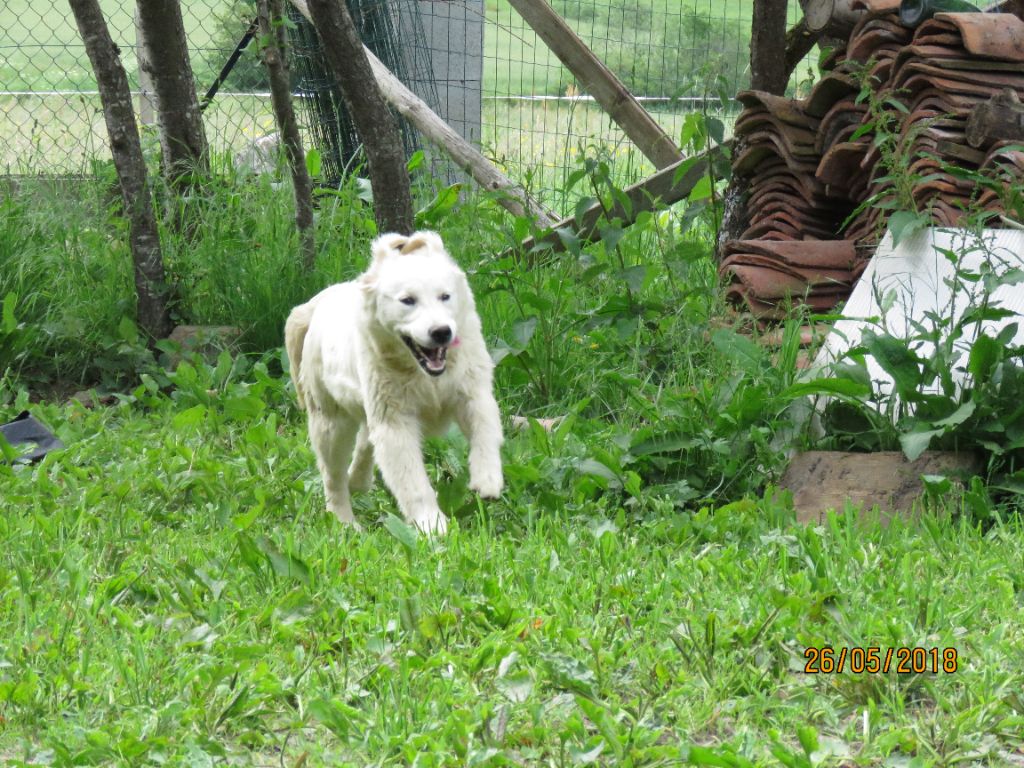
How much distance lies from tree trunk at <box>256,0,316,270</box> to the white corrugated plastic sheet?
121 inches

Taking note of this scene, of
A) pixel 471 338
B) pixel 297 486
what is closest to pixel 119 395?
pixel 297 486

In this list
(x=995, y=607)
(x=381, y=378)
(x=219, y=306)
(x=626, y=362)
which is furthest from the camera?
(x=219, y=306)

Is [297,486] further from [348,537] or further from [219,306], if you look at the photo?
[219,306]

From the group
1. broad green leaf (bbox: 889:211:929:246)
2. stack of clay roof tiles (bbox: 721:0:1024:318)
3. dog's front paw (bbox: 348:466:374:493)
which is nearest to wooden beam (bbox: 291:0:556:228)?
stack of clay roof tiles (bbox: 721:0:1024:318)

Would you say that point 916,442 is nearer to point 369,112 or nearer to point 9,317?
point 369,112

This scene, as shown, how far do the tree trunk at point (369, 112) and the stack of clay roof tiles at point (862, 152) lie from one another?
1.75 metres

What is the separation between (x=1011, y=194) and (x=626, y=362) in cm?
196

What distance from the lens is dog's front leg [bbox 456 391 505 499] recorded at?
418 cm

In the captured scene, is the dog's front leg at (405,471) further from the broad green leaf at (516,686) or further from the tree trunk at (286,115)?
the tree trunk at (286,115)

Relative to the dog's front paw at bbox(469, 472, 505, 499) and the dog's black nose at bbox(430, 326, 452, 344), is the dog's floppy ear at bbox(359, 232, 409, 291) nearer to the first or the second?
the dog's black nose at bbox(430, 326, 452, 344)

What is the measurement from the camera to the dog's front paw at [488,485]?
4152 millimetres

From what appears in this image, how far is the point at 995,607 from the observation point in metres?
3.28

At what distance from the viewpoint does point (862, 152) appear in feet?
19.2

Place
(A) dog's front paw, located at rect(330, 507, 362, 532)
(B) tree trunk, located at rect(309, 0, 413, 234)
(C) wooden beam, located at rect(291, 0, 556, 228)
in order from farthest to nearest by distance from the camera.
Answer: (C) wooden beam, located at rect(291, 0, 556, 228) < (B) tree trunk, located at rect(309, 0, 413, 234) < (A) dog's front paw, located at rect(330, 507, 362, 532)
